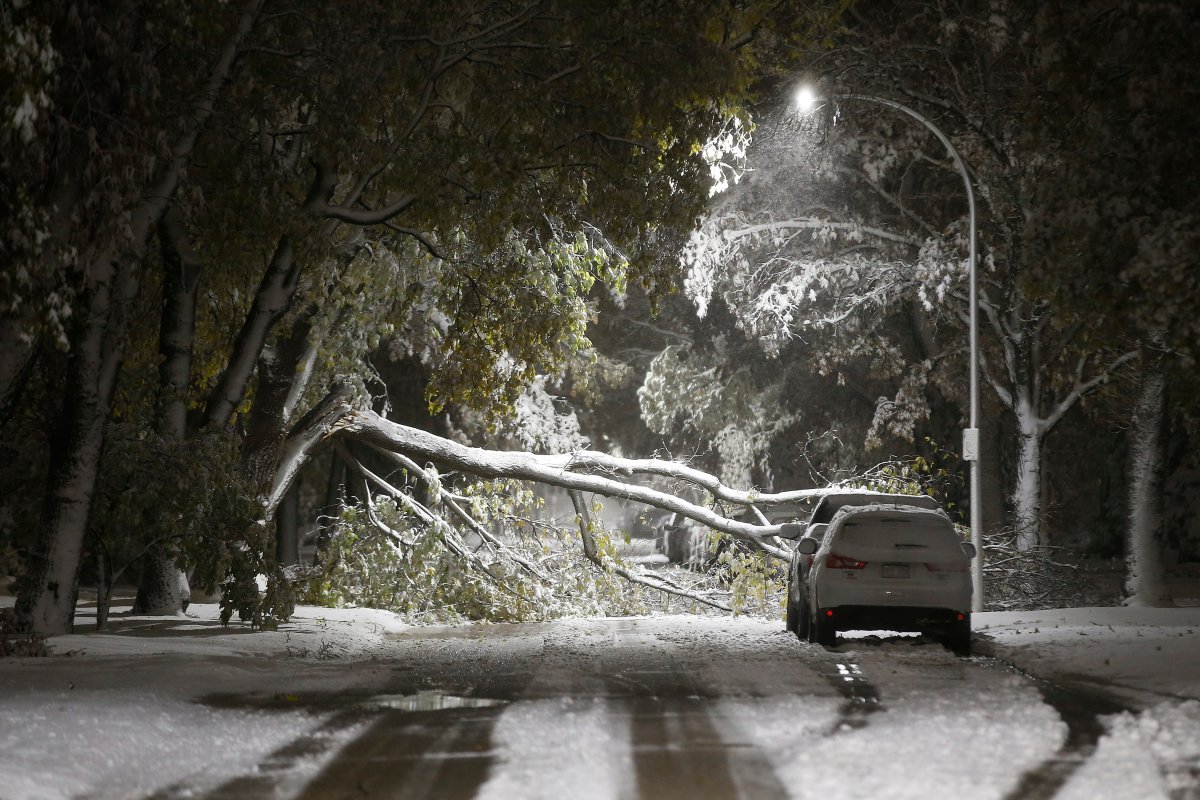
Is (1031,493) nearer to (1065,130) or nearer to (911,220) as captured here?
(911,220)

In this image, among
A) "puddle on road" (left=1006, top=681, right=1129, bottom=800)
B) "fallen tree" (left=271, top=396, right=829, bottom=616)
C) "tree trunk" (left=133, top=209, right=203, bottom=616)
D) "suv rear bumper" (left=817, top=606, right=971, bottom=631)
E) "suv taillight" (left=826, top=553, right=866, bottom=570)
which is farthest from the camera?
"fallen tree" (left=271, top=396, right=829, bottom=616)

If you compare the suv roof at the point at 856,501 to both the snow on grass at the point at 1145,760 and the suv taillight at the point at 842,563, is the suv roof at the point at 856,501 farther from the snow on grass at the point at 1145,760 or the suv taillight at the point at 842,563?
the snow on grass at the point at 1145,760

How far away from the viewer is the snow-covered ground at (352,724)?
7461 mm

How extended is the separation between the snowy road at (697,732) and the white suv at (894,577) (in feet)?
2.90

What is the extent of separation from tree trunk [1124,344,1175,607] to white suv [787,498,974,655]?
823 centimetres

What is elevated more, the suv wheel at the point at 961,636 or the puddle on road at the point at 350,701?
the suv wheel at the point at 961,636

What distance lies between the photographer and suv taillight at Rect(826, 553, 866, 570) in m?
15.3

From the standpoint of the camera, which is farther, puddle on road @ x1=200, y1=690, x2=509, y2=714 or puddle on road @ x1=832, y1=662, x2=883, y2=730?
puddle on road @ x1=200, y1=690, x2=509, y2=714

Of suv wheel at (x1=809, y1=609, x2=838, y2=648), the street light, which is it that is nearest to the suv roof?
suv wheel at (x1=809, y1=609, x2=838, y2=648)

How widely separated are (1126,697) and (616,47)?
30.5ft

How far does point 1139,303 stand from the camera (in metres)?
14.5

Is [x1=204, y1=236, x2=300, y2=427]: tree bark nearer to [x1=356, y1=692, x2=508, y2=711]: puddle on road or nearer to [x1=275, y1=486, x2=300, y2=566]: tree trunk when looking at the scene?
[x1=356, y1=692, x2=508, y2=711]: puddle on road

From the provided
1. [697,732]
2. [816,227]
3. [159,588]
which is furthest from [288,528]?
[697,732]

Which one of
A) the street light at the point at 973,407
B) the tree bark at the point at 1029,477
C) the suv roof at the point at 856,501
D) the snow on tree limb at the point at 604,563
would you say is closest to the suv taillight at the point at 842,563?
the suv roof at the point at 856,501
